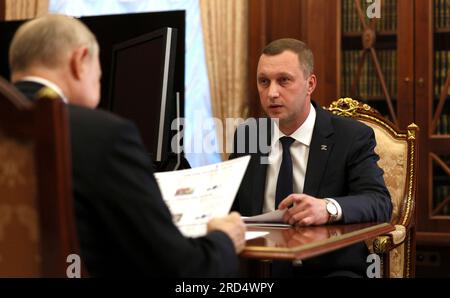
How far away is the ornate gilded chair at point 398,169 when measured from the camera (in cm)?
324

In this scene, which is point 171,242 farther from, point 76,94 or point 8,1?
point 8,1

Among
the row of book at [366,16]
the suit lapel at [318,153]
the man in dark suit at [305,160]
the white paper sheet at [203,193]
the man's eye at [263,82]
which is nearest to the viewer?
the white paper sheet at [203,193]

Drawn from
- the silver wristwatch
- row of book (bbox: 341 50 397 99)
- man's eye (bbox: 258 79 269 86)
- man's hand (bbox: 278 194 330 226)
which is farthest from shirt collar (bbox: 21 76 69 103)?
row of book (bbox: 341 50 397 99)

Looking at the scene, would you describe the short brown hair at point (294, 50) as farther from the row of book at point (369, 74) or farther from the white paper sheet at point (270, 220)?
the row of book at point (369, 74)

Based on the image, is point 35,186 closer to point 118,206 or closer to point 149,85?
point 118,206

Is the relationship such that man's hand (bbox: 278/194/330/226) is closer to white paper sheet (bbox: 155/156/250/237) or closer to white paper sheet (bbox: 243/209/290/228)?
white paper sheet (bbox: 243/209/290/228)

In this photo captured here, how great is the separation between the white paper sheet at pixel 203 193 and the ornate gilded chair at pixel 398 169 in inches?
54.9

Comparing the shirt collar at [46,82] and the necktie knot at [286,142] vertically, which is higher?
the shirt collar at [46,82]

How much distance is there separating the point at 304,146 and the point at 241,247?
1.02m

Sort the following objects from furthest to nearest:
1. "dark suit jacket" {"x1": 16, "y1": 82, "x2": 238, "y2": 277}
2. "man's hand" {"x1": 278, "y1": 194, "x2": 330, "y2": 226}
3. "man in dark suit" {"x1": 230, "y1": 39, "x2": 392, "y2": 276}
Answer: "man in dark suit" {"x1": 230, "y1": 39, "x2": 392, "y2": 276}, "man's hand" {"x1": 278, "y1": 194, "x2": 330, "y2": 226}, "dark suit jacket" {"x1": 16, "y1": 82, "x2": 238, "y2": 277}

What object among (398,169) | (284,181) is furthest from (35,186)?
(398,169)

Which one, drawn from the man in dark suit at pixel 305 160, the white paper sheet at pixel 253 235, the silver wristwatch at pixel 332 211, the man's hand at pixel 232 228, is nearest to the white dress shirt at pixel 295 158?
the man in dark suit at pixel 305 160

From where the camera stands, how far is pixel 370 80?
471cm

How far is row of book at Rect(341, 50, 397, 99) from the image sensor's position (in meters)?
4.65
